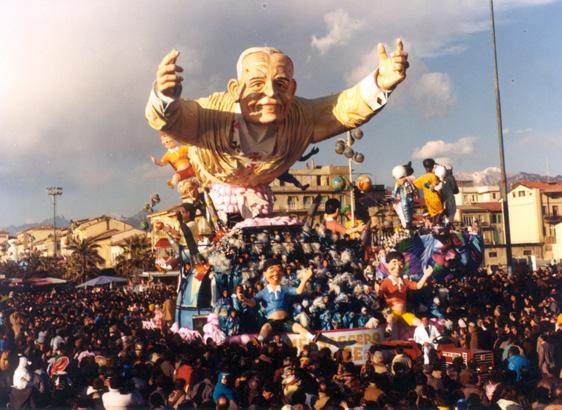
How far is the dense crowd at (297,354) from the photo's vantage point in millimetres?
6012

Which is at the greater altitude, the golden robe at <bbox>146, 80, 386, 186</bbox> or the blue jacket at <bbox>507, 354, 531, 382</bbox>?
the golden robe at <bbox>146, 80, 386, 186</bbox>

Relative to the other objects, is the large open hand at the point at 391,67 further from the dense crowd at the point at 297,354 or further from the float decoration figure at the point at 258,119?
the dense crowd at the point at 297,354

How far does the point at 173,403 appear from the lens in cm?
623

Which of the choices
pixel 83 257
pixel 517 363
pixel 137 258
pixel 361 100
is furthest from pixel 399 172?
pixel 83 257

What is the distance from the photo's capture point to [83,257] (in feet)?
114

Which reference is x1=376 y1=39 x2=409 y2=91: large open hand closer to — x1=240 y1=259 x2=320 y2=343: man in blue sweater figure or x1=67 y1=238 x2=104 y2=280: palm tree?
x1=240 y1=259 x2=320 y2=343: man in blue sweater figure

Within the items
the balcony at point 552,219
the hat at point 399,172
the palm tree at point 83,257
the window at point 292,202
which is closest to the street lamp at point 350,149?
the hat at point 399,172

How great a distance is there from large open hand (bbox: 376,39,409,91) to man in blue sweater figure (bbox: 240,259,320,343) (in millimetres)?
2796

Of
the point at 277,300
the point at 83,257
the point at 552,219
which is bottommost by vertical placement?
the point at 277,300

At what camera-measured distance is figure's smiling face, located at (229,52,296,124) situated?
10.4 metres

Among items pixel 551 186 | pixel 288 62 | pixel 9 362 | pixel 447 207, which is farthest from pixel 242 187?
pixel 551 186

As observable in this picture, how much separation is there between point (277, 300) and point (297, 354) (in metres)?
1.24

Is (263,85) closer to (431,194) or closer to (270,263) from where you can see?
(270,263)

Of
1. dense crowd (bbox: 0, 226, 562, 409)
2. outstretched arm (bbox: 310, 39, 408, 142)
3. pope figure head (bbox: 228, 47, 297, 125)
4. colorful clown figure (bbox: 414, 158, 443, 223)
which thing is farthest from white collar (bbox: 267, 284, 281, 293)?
colorful clown figure (bbox: 414, 158, 443, 223)
